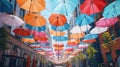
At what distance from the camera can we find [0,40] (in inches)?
499

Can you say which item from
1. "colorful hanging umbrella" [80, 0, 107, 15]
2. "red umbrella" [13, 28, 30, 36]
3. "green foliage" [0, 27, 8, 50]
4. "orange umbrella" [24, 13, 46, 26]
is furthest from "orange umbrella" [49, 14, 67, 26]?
"green foliage" [0, 27, 8, 50]

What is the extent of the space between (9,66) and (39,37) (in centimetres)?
489

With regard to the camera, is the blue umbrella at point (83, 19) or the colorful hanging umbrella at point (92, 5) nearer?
the colorful hanging umbrella at point (92, 5)

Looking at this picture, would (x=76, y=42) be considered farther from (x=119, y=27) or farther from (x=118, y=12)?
(x=118, y=12)

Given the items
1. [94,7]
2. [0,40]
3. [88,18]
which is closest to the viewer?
[94,7]

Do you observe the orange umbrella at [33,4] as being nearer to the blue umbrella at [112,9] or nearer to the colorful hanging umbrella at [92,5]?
the colorful hanging umbrella at [92,5]

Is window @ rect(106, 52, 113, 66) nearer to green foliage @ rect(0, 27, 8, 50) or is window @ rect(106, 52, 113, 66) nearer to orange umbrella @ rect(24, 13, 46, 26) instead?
orange umbrella @ rect(24, 13, 46, 26)

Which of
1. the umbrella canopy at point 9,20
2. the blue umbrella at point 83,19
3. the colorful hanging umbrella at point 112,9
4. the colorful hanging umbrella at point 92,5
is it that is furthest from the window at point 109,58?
the umbrella canopy at point 9,20

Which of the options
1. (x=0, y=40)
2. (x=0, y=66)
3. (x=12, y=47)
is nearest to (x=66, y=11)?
(x=0, y=40)

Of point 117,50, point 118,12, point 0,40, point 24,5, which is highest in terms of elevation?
point 24,5

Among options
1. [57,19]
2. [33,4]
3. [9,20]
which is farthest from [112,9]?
[9,20]

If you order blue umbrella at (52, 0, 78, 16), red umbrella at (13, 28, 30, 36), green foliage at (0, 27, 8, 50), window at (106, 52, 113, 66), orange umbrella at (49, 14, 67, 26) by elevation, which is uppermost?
blue umbrella at (52, 0, 78, 16)

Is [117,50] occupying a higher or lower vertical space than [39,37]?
lower

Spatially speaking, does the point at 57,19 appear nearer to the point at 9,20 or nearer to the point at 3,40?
the point at 9,20
